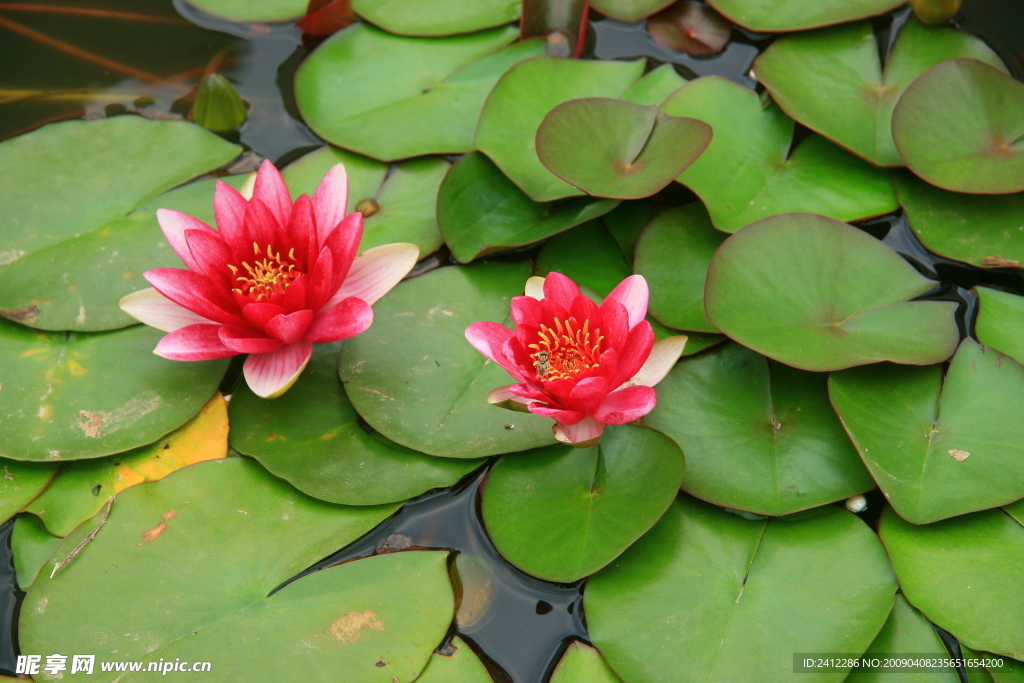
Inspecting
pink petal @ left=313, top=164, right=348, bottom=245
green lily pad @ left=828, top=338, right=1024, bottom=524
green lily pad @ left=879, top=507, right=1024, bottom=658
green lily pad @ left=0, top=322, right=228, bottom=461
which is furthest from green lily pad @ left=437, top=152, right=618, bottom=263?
green lily pad @ left=879, top=507, right=1024, bottom=658

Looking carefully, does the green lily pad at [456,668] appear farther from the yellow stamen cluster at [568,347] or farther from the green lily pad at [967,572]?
the green lily pad at [967,572]

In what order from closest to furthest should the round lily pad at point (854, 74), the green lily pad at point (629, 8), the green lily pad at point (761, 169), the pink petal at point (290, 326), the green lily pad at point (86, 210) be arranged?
the pink petal at point (290, 326)
the green lily pad at point (86, 210)
the green lily pad at point (761, 169)
the round lily pad at point (854, 74)
the green lily pad at point (629, 8)

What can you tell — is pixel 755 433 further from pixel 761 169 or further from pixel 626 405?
pixel 761 169

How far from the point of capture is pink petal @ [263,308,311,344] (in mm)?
1956

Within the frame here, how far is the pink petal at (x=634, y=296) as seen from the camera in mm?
1910

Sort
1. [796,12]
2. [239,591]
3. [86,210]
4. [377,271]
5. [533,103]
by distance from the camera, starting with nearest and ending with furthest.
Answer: [239,591] → [377,271] → [86,210] → [533,103] → [796,12]

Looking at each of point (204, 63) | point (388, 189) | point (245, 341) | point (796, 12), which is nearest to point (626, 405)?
point (245, 341)

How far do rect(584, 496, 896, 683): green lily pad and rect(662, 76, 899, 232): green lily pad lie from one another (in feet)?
3.44

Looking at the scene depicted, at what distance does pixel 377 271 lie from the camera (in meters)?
2.18

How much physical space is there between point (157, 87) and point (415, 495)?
229cm

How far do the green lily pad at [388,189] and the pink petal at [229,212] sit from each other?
17.3 inches

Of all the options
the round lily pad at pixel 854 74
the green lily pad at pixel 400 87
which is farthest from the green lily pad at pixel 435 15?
the round lily pad at pixel 854 74

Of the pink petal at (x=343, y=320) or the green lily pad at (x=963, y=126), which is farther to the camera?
the green lily pad at (x=963, y=126)

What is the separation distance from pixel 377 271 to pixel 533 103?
3.30 ft
